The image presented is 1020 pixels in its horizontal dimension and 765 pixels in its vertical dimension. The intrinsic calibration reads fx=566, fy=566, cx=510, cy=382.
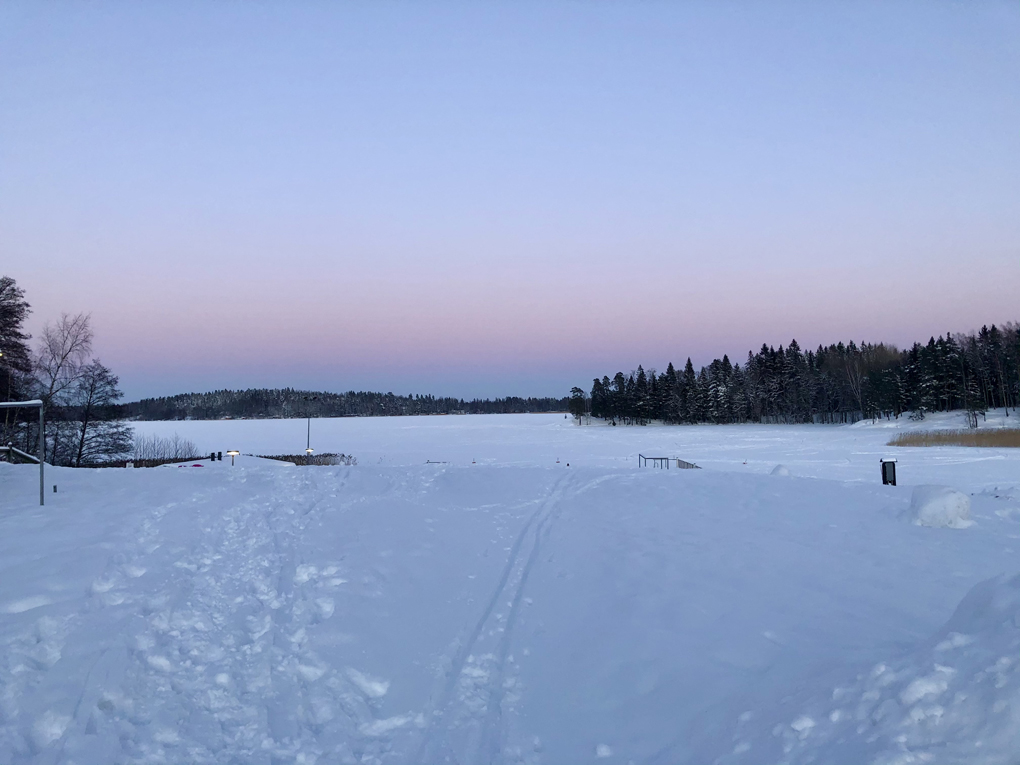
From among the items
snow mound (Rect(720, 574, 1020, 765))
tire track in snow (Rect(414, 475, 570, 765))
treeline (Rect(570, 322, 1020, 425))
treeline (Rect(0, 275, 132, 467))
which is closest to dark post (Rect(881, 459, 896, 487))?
tire track in snow (Rect(414, 475, 570, 765))

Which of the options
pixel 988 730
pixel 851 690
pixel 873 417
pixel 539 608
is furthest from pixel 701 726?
pixel 873 417

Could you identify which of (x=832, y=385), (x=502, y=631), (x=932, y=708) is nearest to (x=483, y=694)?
(x=502, y=631)

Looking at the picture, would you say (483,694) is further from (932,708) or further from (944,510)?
(944,510)

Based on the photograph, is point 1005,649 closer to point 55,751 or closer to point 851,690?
point 851,690

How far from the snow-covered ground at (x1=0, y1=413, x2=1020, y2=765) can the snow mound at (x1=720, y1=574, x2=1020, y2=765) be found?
0.02 meters

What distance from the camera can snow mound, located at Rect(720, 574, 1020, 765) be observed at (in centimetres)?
340

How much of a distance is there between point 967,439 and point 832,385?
42865mm

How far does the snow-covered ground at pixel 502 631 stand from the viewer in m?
4.60

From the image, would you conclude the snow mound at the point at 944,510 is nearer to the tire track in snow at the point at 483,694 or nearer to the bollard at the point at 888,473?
the bollard at the point at 888,473

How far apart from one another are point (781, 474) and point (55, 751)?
17.9 meters

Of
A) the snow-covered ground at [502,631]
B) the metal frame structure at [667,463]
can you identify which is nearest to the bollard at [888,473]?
the snow-covered ground at [502,631]

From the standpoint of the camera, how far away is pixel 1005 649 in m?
3.89

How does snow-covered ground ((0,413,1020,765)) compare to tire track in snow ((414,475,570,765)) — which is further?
tire track in snow ((414,475,570,765))

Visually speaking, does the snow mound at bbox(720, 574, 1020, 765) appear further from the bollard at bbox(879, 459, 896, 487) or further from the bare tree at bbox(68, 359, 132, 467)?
the bare tree at bbox(68, 359, 132, 467)
